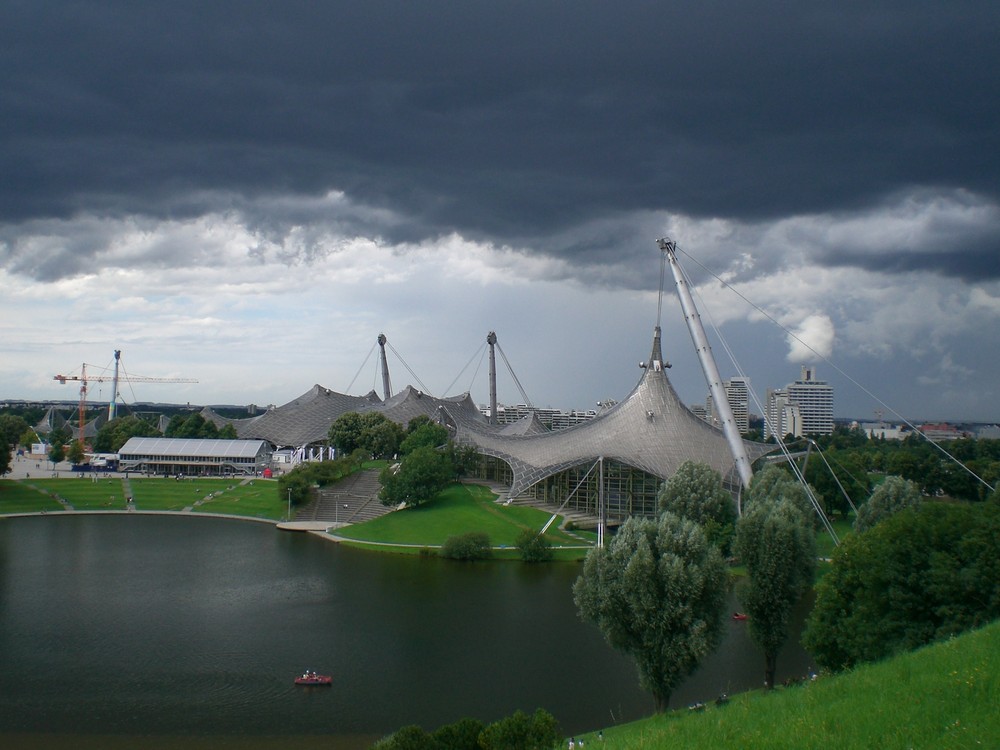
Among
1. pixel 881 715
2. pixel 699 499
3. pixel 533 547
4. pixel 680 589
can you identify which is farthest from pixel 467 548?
pixel 881 715

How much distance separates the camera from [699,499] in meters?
35.6

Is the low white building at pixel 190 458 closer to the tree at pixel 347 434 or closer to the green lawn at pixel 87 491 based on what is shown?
the green lawn at pixel 87 491

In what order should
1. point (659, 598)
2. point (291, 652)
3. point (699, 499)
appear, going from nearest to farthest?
point (659, 598) < point (291, 652) < point (699, 499)

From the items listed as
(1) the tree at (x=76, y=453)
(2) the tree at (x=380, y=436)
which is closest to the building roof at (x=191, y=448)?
(1) the tree at (x=76, y=453)

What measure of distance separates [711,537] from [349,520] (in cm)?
2261

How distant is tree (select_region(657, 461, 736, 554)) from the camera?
1378 inches

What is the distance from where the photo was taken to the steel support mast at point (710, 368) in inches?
1415

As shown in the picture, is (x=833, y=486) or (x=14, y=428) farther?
(x=14, y=428)

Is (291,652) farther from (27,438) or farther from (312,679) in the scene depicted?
(27,438)

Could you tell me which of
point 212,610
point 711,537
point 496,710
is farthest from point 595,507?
point 496,710

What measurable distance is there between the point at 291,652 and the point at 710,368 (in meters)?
22.4

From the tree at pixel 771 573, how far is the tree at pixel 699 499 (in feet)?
42.5

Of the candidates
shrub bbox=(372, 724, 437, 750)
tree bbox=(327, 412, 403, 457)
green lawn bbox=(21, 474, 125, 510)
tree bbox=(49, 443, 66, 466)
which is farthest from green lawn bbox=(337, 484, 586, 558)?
tree bbox=(49, 443, 66, 466)

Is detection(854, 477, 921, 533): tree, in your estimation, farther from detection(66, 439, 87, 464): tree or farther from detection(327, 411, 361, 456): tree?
detection(66, 439, 87, 464): tree
